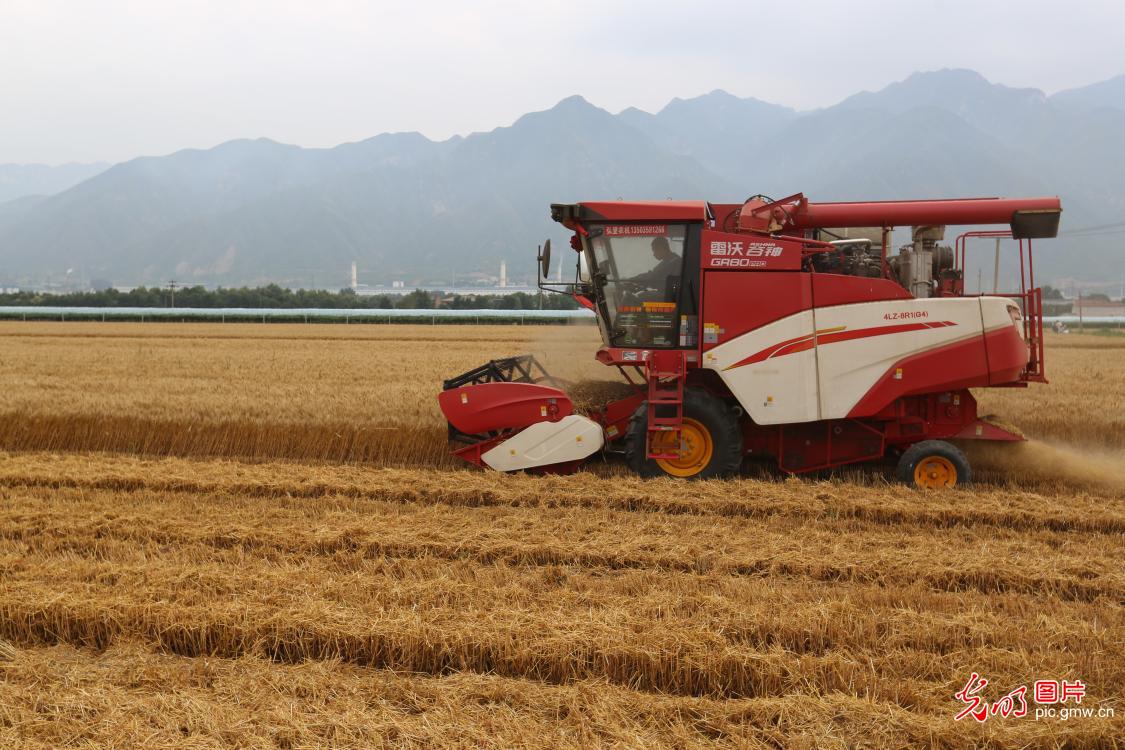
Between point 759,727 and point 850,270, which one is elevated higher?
point 850,270

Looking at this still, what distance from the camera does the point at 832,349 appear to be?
23.8 ft

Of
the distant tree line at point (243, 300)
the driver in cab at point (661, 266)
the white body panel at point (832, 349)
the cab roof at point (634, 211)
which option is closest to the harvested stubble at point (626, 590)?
the white body panel at point (832, 349)

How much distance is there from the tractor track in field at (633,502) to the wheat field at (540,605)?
0.07ft

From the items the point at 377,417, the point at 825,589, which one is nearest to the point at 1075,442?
the point at 825,589

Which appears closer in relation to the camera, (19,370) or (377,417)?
(377,417)

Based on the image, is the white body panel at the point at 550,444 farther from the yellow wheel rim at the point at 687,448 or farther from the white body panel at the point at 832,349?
the white body panel at the point at 832,349

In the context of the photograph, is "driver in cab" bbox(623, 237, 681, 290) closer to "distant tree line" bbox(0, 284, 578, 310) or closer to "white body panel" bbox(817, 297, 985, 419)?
"white body panel" bbox(817, 297, 985, 419)

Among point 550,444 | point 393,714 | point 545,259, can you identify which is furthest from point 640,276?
point 393,714

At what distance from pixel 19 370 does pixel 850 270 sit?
13.6 metres

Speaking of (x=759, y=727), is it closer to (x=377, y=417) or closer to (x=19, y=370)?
(x=377, y=417)

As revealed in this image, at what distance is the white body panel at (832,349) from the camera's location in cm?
714

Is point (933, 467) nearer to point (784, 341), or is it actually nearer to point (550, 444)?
point (784, 341)

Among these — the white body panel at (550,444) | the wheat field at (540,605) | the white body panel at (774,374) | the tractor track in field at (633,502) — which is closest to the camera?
the wheat field at (540,605)

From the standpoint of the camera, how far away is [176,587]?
14.9 ft
